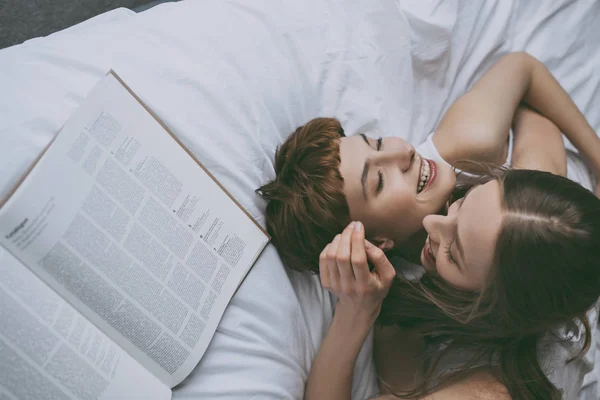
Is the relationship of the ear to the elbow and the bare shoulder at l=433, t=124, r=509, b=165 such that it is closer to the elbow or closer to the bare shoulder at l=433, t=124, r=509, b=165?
the bare shoulder at l=433, t=124, r=509, b=165

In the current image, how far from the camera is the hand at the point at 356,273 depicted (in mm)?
Answer: 848

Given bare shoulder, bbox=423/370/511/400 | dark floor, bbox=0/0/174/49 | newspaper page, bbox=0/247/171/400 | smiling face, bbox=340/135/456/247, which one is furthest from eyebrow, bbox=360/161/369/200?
dark floor, bbox=0/0/174/49

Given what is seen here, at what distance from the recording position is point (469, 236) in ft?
2.60

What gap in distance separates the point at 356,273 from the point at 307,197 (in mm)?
160

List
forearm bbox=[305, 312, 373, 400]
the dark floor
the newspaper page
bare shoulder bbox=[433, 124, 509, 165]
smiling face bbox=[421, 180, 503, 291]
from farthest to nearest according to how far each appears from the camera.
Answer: the dark floor → bare shoulder bbox=[433, 124, 509, 165] → forearm bbox=[305, 312, 373, 400] → smiling face bbox=[421, 180, 503, 291] → the newspaper page

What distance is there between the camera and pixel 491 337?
89 centimetres

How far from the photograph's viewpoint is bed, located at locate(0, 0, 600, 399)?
0.84 metres

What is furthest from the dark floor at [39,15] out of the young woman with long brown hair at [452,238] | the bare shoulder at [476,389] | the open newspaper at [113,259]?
the bare shoulder at [476,389]

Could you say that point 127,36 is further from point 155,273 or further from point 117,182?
point 155,273

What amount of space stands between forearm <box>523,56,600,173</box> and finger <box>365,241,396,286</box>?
595 millimetres

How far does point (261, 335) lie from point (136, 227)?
28 centimetres

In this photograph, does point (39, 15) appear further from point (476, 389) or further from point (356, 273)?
point (476, 389)

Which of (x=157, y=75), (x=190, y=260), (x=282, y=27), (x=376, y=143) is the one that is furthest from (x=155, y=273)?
(x=282, y=27)

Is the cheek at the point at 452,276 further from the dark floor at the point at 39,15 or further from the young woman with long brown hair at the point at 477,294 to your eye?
the dark floor at the point at 39,15
